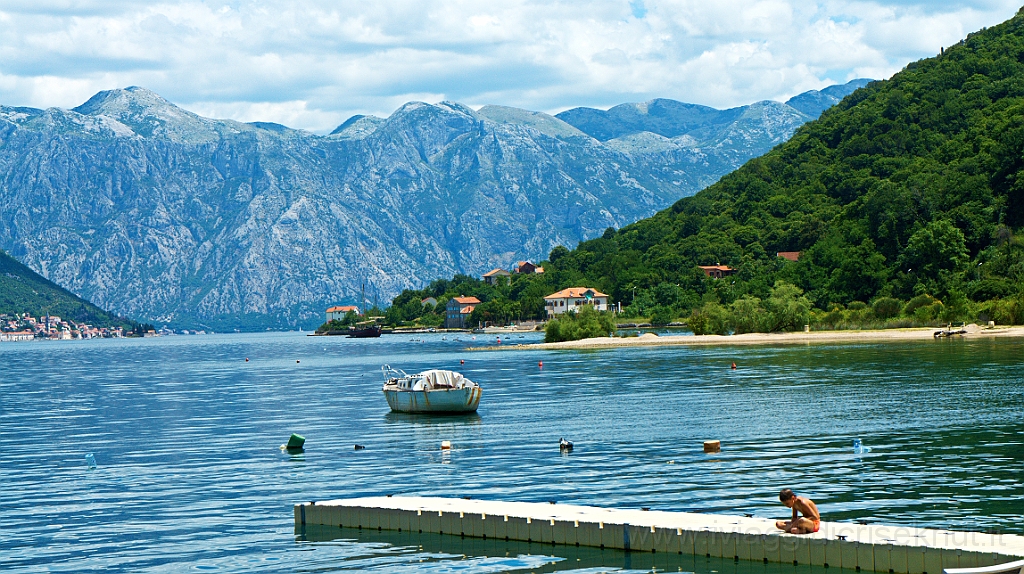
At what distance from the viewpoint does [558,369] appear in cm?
14100

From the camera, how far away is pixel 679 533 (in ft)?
118

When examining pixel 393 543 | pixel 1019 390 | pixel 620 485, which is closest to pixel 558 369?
pixel 1019 390

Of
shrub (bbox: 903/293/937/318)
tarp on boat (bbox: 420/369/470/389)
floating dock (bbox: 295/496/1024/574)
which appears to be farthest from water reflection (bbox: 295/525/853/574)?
shrub (bbox: 903/293/937/318)

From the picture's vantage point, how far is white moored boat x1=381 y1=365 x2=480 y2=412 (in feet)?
286

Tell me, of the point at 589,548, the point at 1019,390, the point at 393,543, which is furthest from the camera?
the point at 1019,390

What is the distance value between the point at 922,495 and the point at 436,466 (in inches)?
986

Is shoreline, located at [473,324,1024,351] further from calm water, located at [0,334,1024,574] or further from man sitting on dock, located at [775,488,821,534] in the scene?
man sitting on dock, located at [775,488,821,534]

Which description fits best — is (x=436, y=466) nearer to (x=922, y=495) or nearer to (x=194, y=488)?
(x=194, y=488)

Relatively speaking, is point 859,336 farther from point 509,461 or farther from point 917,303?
point 509,461

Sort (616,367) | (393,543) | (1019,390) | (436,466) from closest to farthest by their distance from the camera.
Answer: (393,543) → (436,466) → (1019,390) → (616,367)

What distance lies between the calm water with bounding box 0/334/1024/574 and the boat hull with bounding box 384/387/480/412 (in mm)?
1507

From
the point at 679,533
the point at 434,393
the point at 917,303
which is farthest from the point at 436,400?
the point at 917,303

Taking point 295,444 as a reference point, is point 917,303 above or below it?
above

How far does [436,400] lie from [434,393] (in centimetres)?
65
